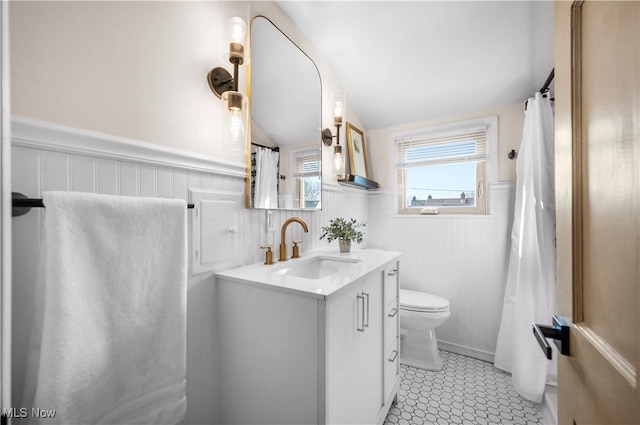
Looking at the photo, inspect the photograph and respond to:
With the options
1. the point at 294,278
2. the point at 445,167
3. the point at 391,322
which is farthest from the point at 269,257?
the point at 445,167

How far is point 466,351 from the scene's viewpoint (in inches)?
87.3

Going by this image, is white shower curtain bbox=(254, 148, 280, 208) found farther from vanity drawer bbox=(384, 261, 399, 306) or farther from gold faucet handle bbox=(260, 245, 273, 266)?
vanity drawer bbox=(384, 261, 399, 306)

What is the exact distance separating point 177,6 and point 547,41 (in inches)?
77.8

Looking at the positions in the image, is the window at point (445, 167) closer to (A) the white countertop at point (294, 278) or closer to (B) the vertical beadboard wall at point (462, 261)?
(B) the vertical beadboard wall at point (462, 261)

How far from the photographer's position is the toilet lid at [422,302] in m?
1.94

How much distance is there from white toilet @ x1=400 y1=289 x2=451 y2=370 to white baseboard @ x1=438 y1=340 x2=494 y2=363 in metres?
0.23

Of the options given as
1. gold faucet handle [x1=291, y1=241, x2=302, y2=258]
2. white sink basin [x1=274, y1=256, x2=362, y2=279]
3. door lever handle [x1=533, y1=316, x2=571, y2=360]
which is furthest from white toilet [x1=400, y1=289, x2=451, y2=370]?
door lever handle [x1=533, y1=316, x2=571, y2=360]

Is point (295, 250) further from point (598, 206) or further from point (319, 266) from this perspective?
point (598, 206)

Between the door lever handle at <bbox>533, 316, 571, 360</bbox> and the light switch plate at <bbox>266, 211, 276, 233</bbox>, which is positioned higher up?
the light switch plate at <bbox>266, 211, 276, 233</bbox>

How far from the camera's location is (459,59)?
5.98ft

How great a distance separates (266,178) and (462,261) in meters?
1.76

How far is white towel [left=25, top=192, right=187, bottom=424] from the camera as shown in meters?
0.61

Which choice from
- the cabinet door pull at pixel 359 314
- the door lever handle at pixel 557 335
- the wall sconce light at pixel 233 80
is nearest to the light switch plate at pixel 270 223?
the wall sconce light at pixel 233 80

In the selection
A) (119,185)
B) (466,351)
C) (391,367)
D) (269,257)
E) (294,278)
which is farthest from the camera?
(466,351)
